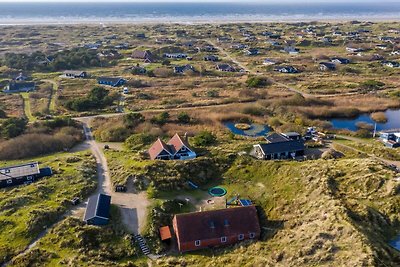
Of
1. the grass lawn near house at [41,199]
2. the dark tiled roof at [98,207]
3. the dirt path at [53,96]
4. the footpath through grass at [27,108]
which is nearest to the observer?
the grass lawn near house at [41,199]

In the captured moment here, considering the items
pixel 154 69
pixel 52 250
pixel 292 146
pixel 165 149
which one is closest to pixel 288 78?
pixel 154 69

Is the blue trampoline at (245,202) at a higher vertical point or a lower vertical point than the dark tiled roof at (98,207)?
lower

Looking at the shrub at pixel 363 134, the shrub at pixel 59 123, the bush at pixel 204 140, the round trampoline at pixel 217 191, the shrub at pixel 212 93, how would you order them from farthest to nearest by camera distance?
the shrub at pixel 212 93, the shrub at pixel 59 123, the shrub at pixel 363 134, the bush at pixel 204 140, the round trampoline at pixel 217 191

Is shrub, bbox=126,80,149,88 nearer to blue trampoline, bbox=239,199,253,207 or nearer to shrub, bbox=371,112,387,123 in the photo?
shrub, bbox=371,112,387,123

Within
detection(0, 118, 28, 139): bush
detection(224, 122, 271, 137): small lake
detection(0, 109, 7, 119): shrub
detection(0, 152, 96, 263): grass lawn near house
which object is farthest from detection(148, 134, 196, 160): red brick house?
detection(0, 109, 7, 119): shrub

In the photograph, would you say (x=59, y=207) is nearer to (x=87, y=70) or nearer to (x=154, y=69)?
(x=154, y=69)

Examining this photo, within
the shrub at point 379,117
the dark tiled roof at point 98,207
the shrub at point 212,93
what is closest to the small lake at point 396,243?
the dark tiled roof at point 98,207

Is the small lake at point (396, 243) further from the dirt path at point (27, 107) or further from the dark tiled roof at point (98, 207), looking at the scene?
the dirt path at point (27, 107)
